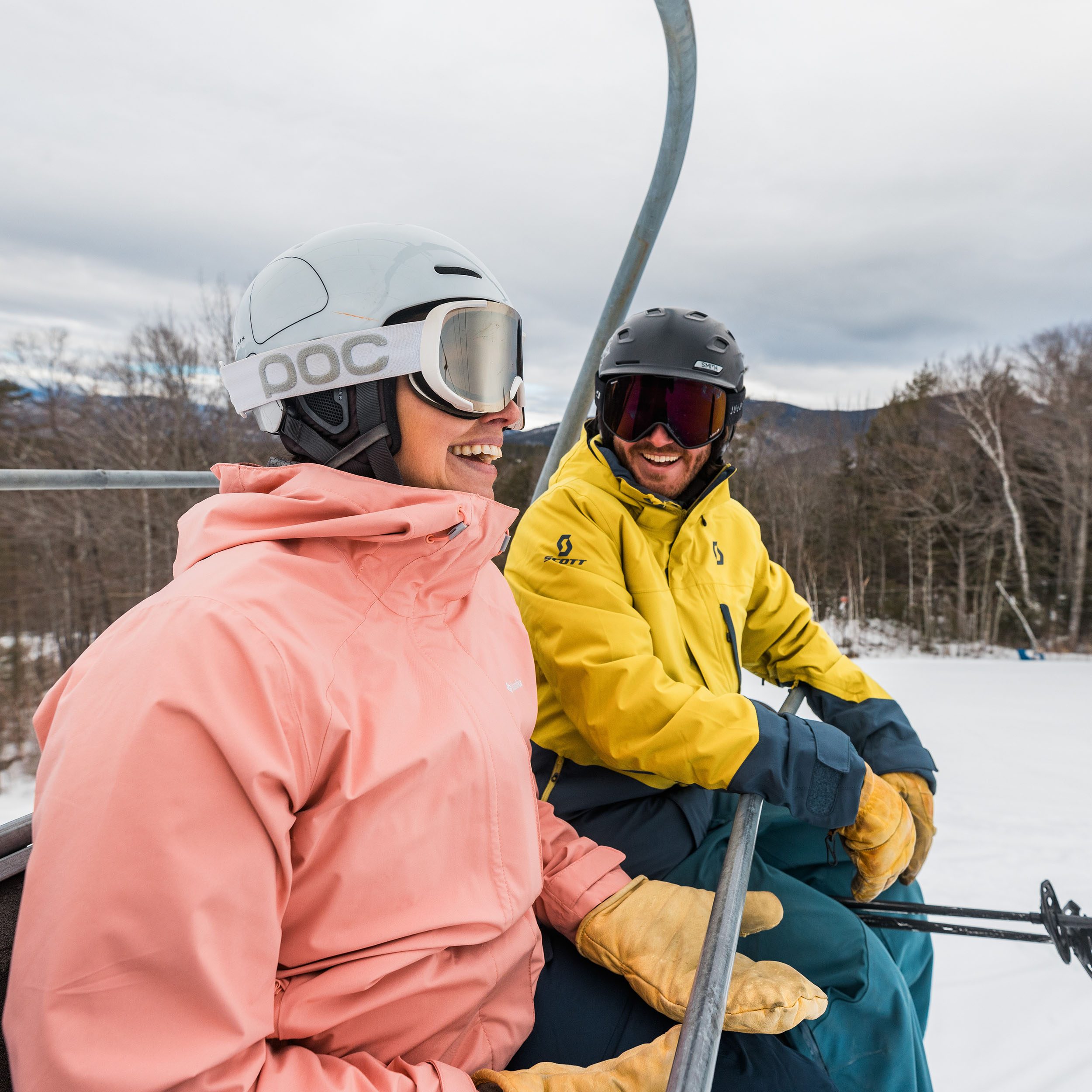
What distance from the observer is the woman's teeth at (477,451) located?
4.44 feet

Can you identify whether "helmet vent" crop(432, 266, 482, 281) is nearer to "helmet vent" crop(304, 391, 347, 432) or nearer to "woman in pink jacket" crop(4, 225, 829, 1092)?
"woman in pink jacket" crop(4, 225, 829, 1092)

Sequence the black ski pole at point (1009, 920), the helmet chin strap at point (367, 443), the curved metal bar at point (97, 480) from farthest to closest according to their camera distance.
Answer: the curved metal bar at point (97, 480)
the black ski pole at point (1009, 920)
the helmet chin strap at point (367, 443)

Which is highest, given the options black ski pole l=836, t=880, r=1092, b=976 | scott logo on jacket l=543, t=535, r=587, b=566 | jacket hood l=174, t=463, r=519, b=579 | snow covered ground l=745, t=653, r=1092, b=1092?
jacket hood l=174, t=463, r=519, b=579

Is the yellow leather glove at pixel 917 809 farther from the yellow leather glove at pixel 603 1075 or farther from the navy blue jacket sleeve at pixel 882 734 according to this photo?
the yellow leather glove at pixel 603 1075

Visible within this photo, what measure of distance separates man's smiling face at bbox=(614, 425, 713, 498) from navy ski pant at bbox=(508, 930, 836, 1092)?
4.46 feet

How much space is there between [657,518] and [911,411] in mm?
37314

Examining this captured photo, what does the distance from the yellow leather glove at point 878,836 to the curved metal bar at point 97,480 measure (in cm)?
192

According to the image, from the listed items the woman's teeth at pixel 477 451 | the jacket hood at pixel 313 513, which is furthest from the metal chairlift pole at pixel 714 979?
the woman's teeth at pixel 477 451

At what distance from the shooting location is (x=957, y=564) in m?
30.8

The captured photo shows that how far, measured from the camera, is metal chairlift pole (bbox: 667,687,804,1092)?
0.84 metres

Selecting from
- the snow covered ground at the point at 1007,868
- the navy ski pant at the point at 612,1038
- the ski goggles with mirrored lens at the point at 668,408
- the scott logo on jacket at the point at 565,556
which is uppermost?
the ski goggles with mirrored lens at the point at 668,408

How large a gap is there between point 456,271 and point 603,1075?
56.4 inches

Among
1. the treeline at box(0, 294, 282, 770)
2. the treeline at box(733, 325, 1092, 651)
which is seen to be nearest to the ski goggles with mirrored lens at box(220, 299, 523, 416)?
the treeline at box(0, 294, 282, 770)

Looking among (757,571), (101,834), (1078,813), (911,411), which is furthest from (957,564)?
(101,834)
